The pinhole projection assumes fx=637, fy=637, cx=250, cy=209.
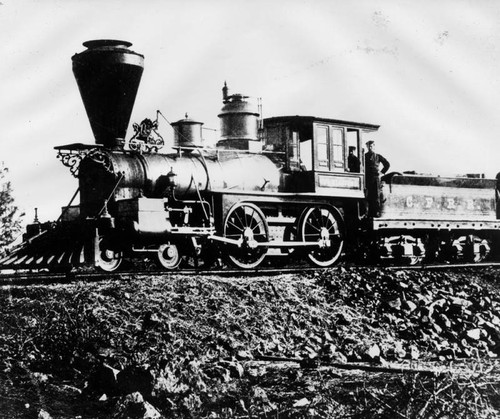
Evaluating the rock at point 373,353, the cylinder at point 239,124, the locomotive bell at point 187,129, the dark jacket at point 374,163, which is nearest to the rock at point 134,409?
the rock at point 373,353

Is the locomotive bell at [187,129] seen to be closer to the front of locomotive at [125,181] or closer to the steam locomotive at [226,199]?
the steam locomotive at [226,199]

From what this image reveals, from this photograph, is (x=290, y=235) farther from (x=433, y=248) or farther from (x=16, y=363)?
(x=16, y=363)

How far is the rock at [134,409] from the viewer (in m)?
5.04

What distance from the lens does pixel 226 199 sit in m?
11.4

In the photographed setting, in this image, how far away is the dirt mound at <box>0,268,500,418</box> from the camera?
5.29m

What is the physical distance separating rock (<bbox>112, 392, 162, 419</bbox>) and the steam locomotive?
4.44 meters

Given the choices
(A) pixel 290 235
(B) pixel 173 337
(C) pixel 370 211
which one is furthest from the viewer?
(C) pixel 370 211

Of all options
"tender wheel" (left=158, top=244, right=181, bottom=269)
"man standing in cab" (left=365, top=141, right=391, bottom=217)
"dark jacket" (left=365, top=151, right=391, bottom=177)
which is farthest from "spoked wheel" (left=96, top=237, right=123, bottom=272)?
"dark jacket" (left=365, top=151, right=391, bottom=177)

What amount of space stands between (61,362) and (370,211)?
8.69 m

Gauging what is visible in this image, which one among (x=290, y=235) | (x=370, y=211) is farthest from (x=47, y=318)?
(x=370, y=211)

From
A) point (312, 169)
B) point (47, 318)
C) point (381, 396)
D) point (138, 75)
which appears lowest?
point (381, 396)

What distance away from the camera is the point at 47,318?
7.04 metres

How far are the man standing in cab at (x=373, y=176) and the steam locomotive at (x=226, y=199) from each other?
9.1 inches

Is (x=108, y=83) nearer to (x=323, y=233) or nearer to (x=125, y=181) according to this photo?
(x=125, y=181)
